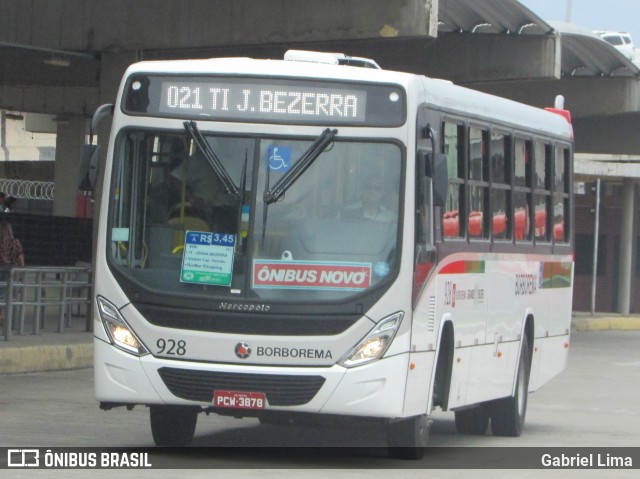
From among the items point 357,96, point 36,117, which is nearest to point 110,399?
point 357,96

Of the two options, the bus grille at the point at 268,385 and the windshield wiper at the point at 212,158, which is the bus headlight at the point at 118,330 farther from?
the windshield wiper at the point at 212,158

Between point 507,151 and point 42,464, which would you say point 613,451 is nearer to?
point 507,151

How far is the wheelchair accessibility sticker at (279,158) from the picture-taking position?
11.0 m

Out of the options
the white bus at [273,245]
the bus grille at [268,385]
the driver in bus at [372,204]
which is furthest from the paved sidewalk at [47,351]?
the driver in bus at [372,204]

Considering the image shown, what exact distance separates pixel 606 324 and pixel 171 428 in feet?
96.2

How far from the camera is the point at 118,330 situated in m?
11.0

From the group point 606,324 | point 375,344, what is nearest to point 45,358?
point 375,344

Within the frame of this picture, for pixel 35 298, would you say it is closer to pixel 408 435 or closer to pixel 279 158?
pixel 408 435

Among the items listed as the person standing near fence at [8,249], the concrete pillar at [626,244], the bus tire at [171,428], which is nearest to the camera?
the bus tire at [171,428]

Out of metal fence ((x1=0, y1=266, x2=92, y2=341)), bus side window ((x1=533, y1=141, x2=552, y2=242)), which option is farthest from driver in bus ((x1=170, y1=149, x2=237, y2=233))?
metal fence ((x1=0, y1=266, x2=92, y2=341))

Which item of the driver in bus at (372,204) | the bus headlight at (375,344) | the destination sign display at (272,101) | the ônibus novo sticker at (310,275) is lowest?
the bus headlight at (375,344)

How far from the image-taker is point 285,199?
10.9m

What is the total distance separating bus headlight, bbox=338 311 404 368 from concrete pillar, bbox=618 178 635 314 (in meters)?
36.8

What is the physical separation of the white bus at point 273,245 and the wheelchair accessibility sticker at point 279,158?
0.05 ft
